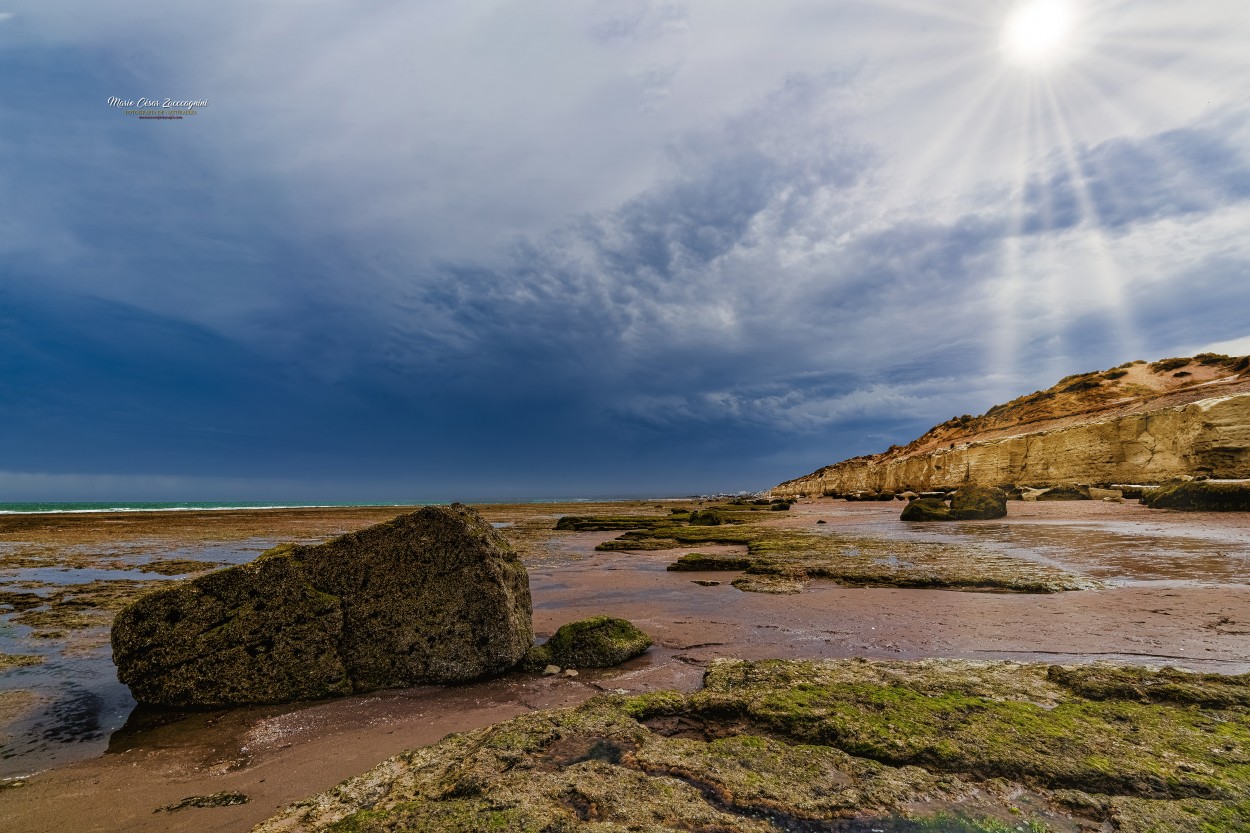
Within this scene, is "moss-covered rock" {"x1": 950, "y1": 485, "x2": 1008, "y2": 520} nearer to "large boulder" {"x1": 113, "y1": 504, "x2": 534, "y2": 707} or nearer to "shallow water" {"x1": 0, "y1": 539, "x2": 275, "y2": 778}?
"large boulder" {"x1": 113, "y1": 504, "x2": 534, "y2": 707}

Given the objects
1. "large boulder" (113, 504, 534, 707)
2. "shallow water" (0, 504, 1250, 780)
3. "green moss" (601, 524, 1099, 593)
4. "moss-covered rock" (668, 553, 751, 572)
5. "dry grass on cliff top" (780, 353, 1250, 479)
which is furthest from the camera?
"dry grass on cliff top" (780, 353, 1250, 479)

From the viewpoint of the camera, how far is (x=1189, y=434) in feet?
99.5

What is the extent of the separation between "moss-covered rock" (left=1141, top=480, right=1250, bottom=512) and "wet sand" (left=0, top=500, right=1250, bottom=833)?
42.1 ft

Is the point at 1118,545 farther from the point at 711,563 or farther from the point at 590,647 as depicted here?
the point at 590,647

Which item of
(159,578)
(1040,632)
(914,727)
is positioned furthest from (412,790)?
(159,578)

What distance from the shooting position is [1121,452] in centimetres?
3556

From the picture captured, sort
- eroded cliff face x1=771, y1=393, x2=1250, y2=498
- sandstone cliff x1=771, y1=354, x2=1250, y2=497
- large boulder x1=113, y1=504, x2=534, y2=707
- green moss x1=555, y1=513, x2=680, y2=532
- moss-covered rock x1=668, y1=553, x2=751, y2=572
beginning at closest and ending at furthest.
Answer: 1. large boulder x1=113, y1=504, x2=534, y2=707
2. moss-covered rock x1=668, y1=553, x2=751, y2=572
3. eroded cliff face x1=771, y1=393, x2=1250, y2=498
4. sandstone cliff x1=771, y1=354, x2=1250, y2=497
5. green moss x1=555, y1=513, x2=680, y2=532

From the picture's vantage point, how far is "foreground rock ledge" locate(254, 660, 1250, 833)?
2.74 m

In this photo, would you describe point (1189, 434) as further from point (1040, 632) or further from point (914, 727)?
point (914, 727)

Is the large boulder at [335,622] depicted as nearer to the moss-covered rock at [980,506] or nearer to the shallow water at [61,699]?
the shallow water at [61,699]

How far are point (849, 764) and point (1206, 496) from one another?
29.3 meters

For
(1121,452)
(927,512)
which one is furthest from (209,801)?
(1121,452)

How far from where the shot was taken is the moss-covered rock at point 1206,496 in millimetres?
20875

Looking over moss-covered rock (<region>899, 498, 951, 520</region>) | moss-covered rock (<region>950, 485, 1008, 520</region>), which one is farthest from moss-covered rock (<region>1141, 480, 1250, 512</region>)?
moss-covered rock (<region>899, 498, 951, 520</region>)
